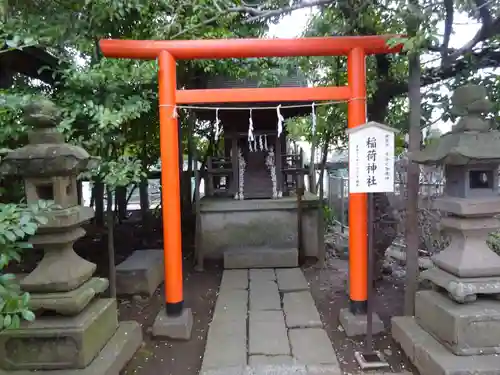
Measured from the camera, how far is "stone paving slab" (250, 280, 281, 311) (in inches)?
202

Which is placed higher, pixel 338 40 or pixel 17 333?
pixel 338 40

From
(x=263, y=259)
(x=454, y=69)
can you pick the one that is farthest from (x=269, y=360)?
(x=454, y=69)

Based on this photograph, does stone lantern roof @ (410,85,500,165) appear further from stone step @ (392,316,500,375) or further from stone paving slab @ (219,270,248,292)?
stone paving slab @ (219,270,248,292)

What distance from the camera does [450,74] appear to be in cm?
481

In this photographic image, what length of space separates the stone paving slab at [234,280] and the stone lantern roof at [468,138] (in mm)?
3456

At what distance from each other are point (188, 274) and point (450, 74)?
5.12 meters

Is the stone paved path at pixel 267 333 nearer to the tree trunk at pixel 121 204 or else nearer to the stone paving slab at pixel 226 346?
the stone paving slab at pixel 226 346

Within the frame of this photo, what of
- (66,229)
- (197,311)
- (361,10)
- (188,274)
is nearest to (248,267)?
(188,274)

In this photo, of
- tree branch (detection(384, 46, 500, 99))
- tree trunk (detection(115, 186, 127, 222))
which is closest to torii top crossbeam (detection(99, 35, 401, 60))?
tree branch (detection(384, 46, 500, 99))

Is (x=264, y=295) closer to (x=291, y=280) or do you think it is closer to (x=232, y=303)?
(x=232, y=303)

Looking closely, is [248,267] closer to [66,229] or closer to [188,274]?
[188,274]

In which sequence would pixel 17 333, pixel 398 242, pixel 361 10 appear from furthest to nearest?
1. pixel 398 242
2. pixel 361 10
3. pixel 17 333

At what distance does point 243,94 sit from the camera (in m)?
4.39

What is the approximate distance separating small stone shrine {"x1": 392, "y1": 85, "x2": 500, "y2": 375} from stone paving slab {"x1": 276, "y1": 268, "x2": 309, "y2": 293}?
7.04ft
